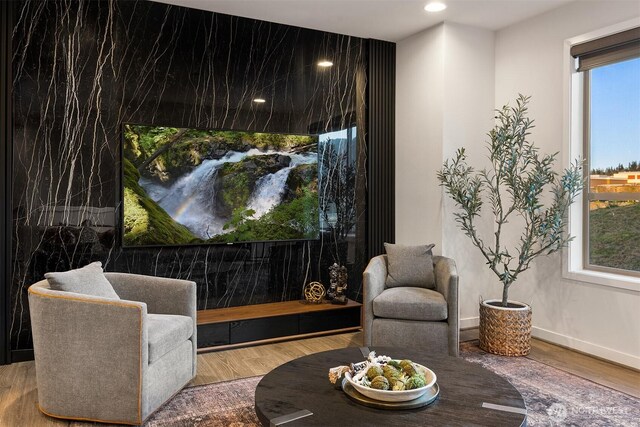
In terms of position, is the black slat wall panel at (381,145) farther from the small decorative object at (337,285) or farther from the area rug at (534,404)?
the area rug at (534,404)

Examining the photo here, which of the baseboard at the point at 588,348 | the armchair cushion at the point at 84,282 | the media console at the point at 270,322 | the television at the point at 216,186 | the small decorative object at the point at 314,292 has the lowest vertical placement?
the baseboard at the point at 588,348

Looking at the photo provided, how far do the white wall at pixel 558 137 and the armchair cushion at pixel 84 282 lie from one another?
336cm

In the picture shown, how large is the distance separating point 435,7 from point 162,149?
98.4 inches

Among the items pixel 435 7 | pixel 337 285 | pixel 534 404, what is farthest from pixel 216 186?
pixel 534 404

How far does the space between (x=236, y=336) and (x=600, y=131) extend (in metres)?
3.30

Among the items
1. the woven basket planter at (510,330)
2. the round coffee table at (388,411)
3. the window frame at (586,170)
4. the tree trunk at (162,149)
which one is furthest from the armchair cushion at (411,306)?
the tree trunk at (162,149)

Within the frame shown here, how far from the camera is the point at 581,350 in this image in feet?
12.5

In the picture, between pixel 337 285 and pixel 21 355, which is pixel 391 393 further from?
pixel 21 355

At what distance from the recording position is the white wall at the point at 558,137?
11.6 feet

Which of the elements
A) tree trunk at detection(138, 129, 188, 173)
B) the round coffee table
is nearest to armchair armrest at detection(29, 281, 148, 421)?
the round coffee table

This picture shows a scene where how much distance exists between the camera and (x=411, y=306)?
3549 millimetres

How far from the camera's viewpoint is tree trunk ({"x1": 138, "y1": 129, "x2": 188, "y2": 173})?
12.7ft

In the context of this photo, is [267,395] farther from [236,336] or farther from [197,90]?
[197,90]

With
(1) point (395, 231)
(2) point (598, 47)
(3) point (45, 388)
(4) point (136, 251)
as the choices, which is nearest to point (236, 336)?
(4) point (136, 251)
